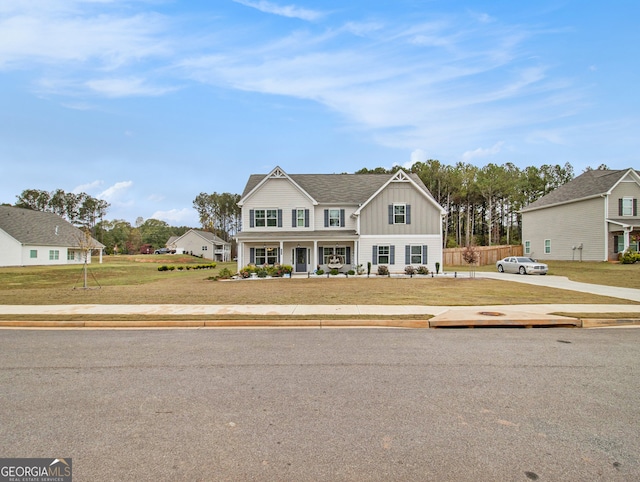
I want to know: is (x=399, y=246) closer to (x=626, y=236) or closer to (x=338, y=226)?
(x=338, y=226)

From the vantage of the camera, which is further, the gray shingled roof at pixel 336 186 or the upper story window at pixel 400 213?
the gray shingled roof at pixel 336 186

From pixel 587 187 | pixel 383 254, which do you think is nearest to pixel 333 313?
pixel 383 254

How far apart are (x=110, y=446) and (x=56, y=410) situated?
1406 millimetres

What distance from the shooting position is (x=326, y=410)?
4.47 m

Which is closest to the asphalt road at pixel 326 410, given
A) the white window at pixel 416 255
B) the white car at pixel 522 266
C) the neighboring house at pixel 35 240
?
the white window at pixel 416 255

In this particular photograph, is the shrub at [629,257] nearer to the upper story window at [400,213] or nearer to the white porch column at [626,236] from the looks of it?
the white porch column at [626,236]

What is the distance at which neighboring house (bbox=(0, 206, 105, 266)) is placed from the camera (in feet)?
140

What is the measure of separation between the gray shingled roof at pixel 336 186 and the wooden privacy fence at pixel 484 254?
14522 millimetres

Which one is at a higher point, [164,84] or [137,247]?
[164,84]

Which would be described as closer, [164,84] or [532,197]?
[164,84]

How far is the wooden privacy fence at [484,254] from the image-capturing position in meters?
42.7

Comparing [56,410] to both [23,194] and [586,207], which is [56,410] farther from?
[23,194]

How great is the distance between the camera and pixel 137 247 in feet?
332

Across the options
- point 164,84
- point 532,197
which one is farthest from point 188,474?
point 532,197
